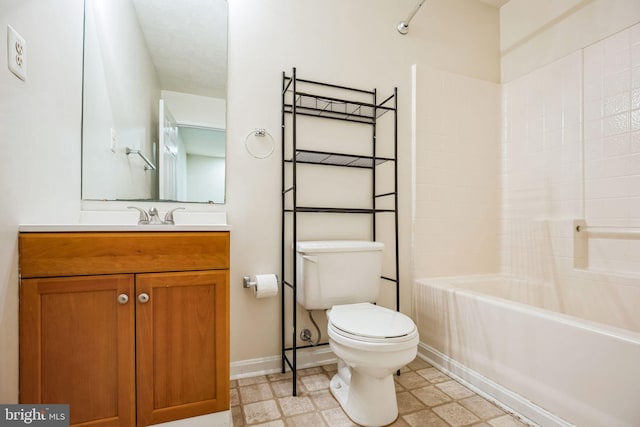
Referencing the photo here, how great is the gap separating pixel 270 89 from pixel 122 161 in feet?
2.87

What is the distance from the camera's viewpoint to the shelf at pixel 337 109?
1826 millimetres

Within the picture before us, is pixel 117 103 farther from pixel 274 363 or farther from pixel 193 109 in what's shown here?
pixel 274 363

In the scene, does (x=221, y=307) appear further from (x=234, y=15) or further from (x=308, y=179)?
(x=234, y=15)

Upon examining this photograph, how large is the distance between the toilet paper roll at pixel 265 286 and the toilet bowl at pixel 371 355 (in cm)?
35

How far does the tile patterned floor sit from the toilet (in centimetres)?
9

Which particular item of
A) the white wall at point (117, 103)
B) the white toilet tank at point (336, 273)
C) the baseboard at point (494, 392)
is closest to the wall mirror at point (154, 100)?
the white wall at point (117, 103)

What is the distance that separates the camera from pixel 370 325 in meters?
1.32

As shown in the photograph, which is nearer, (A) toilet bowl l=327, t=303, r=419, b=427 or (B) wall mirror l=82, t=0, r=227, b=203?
(A) toilet bowl l=327, t=303, r=419, b=427

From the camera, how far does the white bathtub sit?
43.3 inches

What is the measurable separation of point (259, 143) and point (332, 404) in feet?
4.59

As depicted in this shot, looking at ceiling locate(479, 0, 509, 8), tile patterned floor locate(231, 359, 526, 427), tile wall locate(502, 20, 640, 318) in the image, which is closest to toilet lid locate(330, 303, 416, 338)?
tile patterned floor locate(231, 359, 526, 427)
